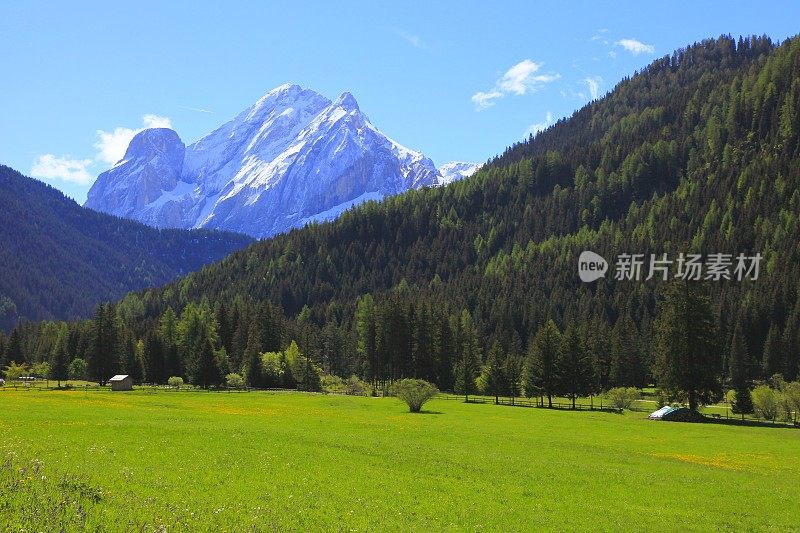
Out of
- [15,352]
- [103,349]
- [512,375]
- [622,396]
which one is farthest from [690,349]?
[15,352]

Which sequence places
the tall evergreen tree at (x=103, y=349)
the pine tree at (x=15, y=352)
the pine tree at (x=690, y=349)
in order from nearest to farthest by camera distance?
the pine tree at (x=690, y=349), the tall evergreen tree at (x=103, y=349), the pine tree at (x=15, y=352)

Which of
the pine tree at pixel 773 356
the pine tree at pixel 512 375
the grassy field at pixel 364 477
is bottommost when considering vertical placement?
the grassy field at pixel 364 477

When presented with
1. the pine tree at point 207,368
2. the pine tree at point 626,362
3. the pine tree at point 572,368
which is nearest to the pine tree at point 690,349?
the pine tree at point 572,368

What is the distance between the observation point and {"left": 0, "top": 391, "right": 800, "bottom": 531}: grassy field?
21312 mm

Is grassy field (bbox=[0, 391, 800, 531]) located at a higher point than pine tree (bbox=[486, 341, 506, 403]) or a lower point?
lower

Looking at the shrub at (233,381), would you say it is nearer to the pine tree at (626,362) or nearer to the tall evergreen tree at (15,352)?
the tall evergreen tree at (15,352)

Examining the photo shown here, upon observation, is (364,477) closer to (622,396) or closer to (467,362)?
(622,396)

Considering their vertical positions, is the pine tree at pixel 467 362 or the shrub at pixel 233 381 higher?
the pine tree at pixel 467 362

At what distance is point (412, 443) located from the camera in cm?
4309

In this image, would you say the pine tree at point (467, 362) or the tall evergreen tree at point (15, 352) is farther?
the tall evergreen tree at point (15, 352)

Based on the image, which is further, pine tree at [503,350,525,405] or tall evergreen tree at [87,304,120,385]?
tall evergreen tree at [87,304,120,385]

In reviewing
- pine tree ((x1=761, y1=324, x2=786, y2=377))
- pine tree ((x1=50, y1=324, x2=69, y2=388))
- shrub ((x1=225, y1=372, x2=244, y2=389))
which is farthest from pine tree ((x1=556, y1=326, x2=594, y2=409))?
pine tree ((x1=50, y1=324, x2=69, y2=388))

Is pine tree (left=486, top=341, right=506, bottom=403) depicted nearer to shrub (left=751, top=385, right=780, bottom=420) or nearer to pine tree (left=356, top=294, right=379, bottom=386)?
pine tree (left=356, top=294, right=379, bottom=386)

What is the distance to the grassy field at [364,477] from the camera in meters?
21.3
